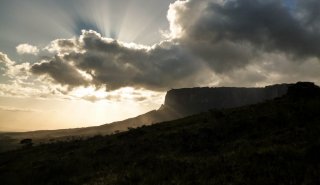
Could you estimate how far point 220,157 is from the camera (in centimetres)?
2431

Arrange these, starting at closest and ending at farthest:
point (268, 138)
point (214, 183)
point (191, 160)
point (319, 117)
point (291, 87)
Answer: point (214, 183) → point (191, 160) → point (268, 138) → point (319, 117) → point (291, 87)

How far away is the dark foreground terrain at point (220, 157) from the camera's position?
1928cm

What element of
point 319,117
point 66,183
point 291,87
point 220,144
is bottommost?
point 66,183

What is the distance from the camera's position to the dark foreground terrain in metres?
19.3

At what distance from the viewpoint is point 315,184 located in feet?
51.5

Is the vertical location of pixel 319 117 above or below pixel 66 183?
above

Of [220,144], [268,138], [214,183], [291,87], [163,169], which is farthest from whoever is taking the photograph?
[291,87]

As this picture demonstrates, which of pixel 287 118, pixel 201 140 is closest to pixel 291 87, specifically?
pixel 287 118

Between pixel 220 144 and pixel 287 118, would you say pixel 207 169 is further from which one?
pixel 287 118

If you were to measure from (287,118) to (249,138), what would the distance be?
651cm

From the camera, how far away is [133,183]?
21.7m

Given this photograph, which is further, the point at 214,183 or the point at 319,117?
the point at 319,117

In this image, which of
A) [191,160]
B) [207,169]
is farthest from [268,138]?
[207,169]

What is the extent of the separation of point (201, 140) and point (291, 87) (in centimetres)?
2206
